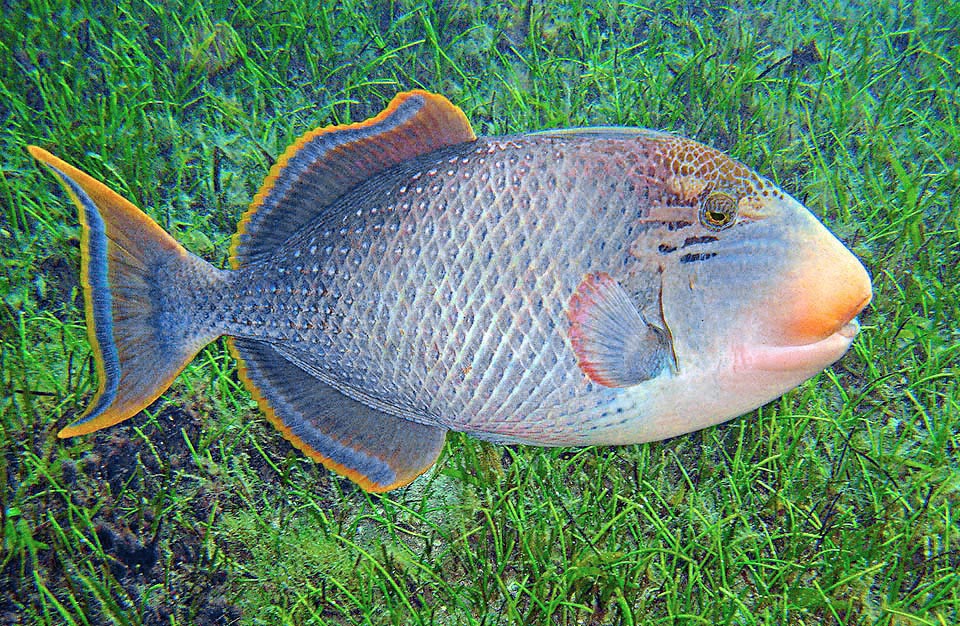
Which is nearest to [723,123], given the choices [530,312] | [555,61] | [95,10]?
[555,61]

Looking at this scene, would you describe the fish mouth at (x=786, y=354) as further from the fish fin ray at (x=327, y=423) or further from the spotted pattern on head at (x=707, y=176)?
the fish fin ray at (x=327, y=423)

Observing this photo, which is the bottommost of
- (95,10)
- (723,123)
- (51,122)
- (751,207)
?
(723,123)

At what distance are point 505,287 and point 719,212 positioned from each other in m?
0.63

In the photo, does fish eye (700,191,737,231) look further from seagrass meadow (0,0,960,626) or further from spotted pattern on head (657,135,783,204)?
seagrass meadow (0,0,960,626)

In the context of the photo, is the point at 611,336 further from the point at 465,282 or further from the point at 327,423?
the point at 327,423

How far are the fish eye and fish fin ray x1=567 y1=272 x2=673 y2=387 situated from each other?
1.02ft

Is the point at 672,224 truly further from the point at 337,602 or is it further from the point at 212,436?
the point at 212,436

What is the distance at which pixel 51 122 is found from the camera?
3.13m

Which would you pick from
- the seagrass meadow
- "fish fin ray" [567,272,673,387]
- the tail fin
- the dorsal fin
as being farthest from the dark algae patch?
"fish fin ray" [567,272,673,387]

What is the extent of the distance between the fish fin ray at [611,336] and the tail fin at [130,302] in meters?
1.13

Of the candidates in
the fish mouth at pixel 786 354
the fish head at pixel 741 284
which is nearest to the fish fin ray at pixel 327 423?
the fish head at pixel 741 284

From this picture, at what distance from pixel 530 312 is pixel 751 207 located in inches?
26.8

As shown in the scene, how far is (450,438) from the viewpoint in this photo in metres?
2.34

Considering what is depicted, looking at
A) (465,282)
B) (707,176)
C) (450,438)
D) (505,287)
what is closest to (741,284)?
(707,176)
